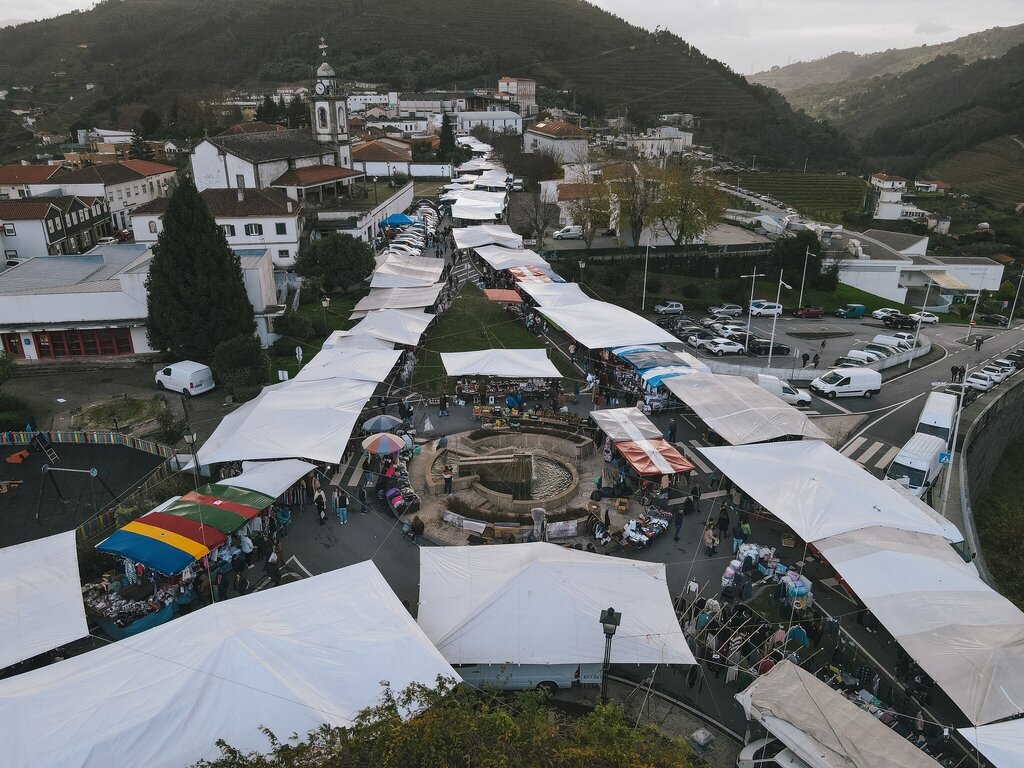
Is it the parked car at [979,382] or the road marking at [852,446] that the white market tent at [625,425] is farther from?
the parked car at [979,382]

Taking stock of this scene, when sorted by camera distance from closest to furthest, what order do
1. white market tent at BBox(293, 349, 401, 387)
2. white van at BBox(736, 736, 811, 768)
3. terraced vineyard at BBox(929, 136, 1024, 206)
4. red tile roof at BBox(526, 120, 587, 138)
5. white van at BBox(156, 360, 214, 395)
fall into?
white van at BBox(736, 736, 811, 768) < white market tent at BBox(293, 349, 401, 387) < white van at BBox(156, 360, 214, 395) < red tile roof at BBox(526, 120, 587, 138) < terraced vineyard at BBox(929, 136, 1024, 206)

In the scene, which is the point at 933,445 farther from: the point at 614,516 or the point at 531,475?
the point at 531,475

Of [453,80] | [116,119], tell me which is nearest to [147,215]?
[116,119]

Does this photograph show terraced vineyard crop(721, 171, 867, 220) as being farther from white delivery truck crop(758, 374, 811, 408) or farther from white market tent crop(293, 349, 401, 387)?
white market tent crop(293, 349, 401, 387)

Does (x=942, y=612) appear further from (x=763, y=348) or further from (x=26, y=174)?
(x=26, y=174)

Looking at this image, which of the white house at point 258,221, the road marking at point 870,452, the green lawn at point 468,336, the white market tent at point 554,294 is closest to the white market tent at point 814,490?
the road marking at point 870,452

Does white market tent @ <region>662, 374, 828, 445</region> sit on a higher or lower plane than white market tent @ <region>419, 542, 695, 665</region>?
higher

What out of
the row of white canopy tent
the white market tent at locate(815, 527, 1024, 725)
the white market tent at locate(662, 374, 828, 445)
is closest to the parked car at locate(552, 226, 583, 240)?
the white market tent at locate(662, 374, 828, 445)
